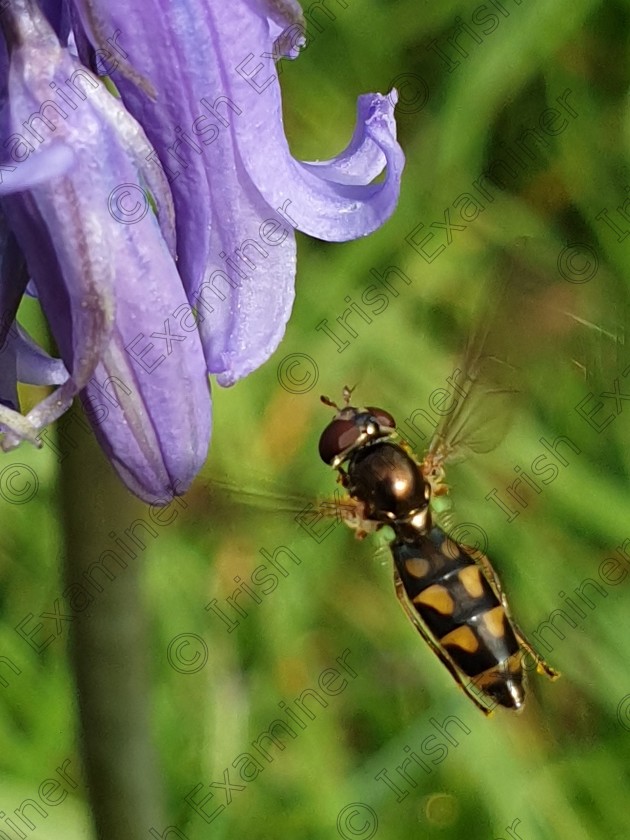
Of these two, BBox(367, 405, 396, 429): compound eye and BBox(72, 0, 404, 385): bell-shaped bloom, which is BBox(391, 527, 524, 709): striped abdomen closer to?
BBox(367, 405, 396, 429): compound eye

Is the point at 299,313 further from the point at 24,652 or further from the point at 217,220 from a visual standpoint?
the point at 217,220


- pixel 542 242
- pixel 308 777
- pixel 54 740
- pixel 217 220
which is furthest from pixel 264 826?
pixel 217 220

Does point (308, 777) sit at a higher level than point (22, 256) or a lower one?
lower

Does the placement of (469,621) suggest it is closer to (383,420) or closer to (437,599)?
(437,599)

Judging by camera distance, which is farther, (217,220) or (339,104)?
(339,104)

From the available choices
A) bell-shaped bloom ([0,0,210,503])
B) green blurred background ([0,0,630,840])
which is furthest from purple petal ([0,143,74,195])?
green blurred background ([0,0,630,840])

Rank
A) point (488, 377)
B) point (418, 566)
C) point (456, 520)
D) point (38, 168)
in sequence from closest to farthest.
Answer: point (38, 168) < point (488, 377) < point (418, 566) < point (456, 520)

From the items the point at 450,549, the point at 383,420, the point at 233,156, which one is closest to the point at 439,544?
the point at 450,549
